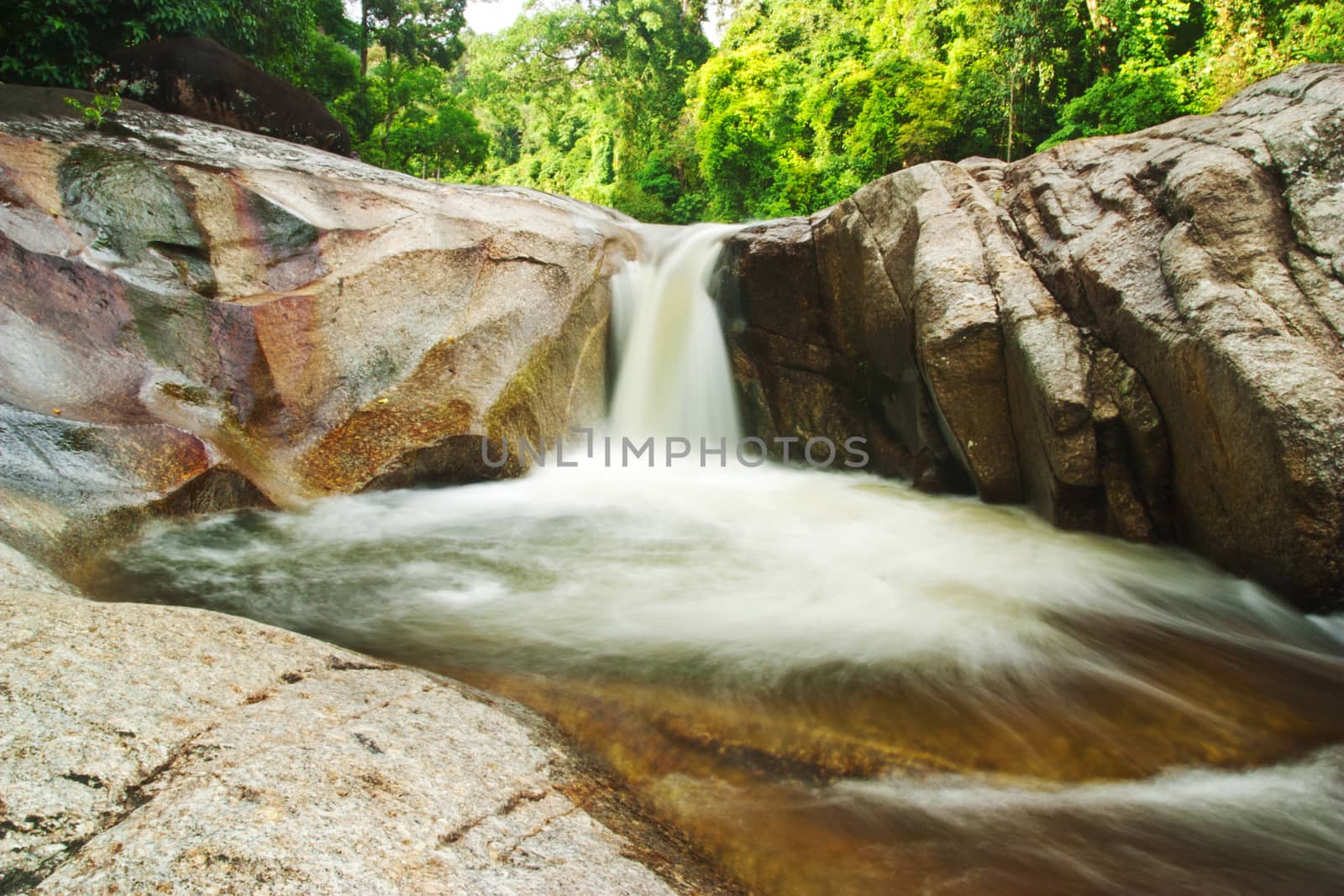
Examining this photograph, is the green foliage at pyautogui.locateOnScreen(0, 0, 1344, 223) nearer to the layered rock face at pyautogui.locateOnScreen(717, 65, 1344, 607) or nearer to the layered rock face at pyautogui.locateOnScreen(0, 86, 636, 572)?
the layered rock face at pyautogui.locateOnScreen(0, 86, 636, 572)

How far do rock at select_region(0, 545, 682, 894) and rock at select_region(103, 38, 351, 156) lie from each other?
9104mm

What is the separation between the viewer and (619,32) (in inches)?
1104

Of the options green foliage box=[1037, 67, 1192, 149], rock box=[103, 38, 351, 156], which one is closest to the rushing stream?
A: rock box=[103, 38, 351, 156]

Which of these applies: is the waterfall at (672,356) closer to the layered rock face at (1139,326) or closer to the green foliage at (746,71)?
the layered rock face at (1139,326)

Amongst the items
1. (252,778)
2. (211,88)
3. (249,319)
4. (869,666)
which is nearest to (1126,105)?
(869,666)

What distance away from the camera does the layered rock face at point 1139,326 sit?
3.72m

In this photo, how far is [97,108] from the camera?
6.36 meters

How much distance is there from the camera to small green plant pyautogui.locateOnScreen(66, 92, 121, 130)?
632 centimetres

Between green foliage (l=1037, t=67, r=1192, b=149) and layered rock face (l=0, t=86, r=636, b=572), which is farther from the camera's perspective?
green foliage (l=1037, t=67, r=1192, b=149)

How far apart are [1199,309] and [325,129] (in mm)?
10983

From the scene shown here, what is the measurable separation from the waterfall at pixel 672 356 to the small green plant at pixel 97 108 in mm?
5100

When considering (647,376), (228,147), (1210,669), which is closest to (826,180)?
(647,376)

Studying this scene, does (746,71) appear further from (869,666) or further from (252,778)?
(252,778)

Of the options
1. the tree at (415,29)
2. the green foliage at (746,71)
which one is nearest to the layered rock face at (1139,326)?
the green foliage at (746,71)
